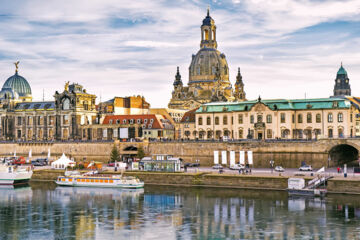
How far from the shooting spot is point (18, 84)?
159375mm

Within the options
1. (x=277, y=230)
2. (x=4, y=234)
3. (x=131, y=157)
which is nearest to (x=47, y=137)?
(x=131, y=157)

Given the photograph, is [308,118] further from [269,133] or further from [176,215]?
[176,215]

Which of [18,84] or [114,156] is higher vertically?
[18,84]

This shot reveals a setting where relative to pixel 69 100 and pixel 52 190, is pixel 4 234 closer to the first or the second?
pixel 52 190

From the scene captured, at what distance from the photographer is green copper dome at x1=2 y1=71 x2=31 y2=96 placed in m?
158

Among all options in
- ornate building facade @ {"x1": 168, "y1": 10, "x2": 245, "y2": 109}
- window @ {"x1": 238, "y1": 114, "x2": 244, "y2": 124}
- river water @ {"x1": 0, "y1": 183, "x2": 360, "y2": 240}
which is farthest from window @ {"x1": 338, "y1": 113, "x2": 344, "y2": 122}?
ornate building facade @ {"x1": 168, "y1": 10, "x2": 245, "y2": 109}

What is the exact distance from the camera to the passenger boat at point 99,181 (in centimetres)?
7925

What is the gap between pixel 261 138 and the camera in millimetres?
99750

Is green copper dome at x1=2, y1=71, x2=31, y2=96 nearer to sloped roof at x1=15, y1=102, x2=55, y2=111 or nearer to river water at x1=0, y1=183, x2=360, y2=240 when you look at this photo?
sloped roof at x1=15, y1=102, x2=55, y2=111

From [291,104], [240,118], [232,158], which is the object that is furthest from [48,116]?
[291,104]

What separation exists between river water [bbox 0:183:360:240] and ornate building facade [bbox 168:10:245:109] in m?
95.1

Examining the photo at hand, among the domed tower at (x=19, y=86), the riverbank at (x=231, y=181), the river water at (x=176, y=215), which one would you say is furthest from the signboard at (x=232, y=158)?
the domed tower at (x=19, y=86)

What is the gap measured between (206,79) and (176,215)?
4642 inches

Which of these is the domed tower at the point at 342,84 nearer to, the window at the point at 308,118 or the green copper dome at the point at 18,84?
the window at the point at 308,118
